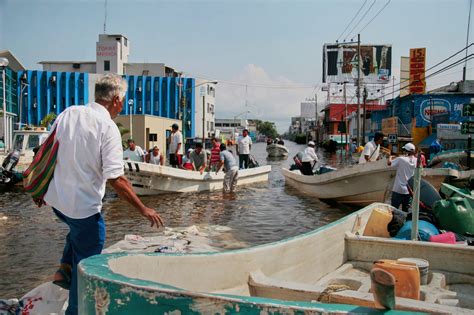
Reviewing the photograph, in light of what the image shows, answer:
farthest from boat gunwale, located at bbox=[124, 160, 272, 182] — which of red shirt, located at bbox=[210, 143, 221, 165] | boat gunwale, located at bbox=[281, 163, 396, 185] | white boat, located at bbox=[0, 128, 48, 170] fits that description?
white boat, located at bbox=[0, 128, 48, 170]

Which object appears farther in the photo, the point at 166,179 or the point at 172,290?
the point at 166,179

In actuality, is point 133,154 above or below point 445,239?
above

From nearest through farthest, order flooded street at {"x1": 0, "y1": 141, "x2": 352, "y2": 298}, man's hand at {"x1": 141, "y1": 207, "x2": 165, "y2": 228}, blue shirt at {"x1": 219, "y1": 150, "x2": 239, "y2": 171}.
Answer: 1. man's hand at {"x1": 141, "y1": 207, "x2": 165, "y2": 228}
2. flooded street at {"x1": 0, "y1": 141, "x2": 352, "y2": 298}
3. blue shirt at {"x1": 219, "y1": 150, "x2": 239, "y2": 171}

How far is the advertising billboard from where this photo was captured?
5500 cm

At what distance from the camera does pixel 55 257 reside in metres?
7.08

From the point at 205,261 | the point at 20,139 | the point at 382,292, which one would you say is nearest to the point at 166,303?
the point at 382,292

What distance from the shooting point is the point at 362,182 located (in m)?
12.3

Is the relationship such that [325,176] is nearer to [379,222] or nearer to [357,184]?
[357,184]

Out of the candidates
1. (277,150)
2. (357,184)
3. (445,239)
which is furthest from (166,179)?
(277,150)

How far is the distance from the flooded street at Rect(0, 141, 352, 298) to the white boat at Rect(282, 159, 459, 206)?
1.75 feet

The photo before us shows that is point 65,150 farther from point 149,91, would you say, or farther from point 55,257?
point 149,91

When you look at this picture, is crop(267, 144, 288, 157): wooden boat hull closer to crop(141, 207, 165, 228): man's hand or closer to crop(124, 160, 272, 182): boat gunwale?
crop(124, 160, 272, 182): boat gunwale

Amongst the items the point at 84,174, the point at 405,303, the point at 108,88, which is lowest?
the point at 405,303

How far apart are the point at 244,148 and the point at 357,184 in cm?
688
